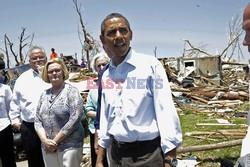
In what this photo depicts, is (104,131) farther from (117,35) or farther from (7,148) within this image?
(7,148)

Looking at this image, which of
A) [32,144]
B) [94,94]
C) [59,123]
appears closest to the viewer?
[59,123]

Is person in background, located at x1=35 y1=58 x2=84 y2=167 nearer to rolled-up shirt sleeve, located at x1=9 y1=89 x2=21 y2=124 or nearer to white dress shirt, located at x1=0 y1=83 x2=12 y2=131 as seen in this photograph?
rolled-up shirt sleeve, located at x1=9 y1=89 x2=21 y2=124

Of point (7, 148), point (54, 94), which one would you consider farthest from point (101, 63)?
point (7, 148)

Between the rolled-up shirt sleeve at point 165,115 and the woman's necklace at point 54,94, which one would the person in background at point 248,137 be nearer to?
the rolled-up shirt sleeve at point 165,115

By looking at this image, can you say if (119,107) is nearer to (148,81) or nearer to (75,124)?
(148,81)

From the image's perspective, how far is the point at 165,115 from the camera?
219 cm

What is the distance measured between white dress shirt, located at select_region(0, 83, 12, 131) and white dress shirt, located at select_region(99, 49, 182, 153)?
2870 millimetres

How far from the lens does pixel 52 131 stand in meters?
3.70

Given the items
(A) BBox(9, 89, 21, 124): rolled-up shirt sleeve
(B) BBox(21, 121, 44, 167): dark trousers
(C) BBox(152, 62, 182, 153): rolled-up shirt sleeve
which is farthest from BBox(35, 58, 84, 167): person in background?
(C) BBox(152, 62, 182, 153): rolled-up shirt sleeve

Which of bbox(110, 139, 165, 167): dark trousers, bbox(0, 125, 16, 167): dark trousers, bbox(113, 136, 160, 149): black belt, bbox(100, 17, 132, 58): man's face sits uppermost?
bbox(100, 17, 132, 58): man's face

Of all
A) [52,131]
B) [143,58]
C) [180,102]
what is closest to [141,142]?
[143,58]

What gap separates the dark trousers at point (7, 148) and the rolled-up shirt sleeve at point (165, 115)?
3.35 metres

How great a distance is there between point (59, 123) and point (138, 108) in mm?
1784

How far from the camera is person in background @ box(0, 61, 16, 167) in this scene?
4.56 metres
